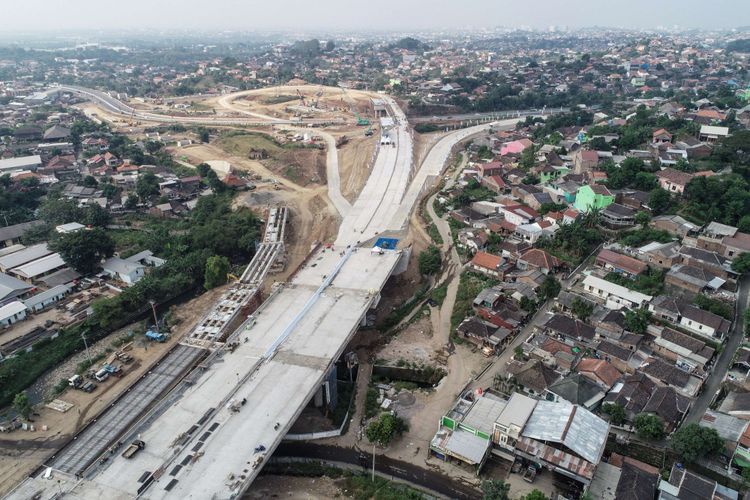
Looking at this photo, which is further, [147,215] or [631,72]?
[631,72]

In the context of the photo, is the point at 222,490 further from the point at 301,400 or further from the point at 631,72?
the point at 631,72

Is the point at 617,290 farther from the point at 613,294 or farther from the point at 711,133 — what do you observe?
the point at 711,133

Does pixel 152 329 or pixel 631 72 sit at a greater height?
pixel 631 72

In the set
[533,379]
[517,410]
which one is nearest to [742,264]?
[533,379]

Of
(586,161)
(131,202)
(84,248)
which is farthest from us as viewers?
(131,202)

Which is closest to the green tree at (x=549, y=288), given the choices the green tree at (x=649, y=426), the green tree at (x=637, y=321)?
the green tree at (x=637, y=321)

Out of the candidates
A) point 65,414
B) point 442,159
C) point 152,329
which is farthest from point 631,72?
point 65,414
